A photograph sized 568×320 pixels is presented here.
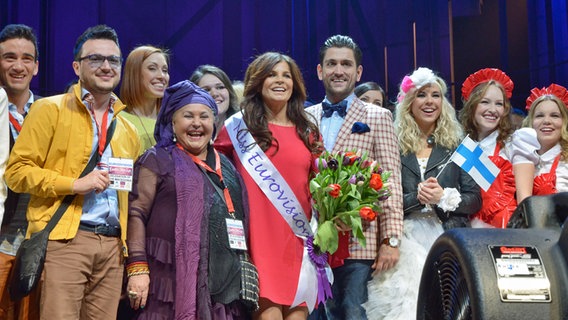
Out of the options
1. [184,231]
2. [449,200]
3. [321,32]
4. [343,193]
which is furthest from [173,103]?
[321,32]

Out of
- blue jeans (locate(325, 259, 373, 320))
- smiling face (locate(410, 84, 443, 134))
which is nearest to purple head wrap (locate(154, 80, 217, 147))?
blue jeans (locate(325, 259, 373, 320))

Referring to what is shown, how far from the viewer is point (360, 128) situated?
12.0ft

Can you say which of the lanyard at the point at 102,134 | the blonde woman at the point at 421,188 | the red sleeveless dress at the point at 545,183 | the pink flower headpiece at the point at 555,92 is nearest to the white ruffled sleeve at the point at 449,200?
the blonde woman at the point at 421,188

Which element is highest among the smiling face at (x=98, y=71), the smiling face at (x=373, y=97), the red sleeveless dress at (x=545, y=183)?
the smiling face at (x=373, y=97)

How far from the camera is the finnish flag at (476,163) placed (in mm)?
3494

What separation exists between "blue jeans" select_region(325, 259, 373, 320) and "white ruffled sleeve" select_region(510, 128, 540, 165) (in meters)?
1.07

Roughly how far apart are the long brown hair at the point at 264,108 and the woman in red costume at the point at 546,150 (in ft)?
4.10

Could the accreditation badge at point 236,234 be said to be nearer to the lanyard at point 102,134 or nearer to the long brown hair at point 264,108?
the long brown hair at point 264,108

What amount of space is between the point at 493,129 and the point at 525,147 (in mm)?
232

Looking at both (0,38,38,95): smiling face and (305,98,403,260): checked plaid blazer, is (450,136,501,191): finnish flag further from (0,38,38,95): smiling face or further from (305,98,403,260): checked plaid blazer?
(0,38,38,95): smiling face

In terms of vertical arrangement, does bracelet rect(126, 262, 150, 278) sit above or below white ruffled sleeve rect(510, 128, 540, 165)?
below

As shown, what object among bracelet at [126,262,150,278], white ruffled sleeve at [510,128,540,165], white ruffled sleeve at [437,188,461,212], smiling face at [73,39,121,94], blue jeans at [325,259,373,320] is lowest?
blue jeans at [325,259,373,320]

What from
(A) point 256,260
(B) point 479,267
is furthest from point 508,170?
(B) point 479,267

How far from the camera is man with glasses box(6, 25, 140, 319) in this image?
291 centimetres
